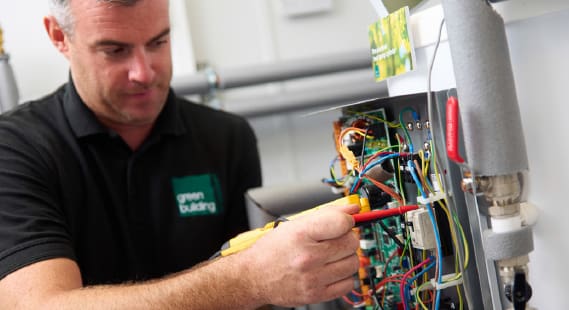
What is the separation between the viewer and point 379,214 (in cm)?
71

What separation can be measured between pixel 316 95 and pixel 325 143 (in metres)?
0.24

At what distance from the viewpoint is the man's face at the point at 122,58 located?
3.95 ft

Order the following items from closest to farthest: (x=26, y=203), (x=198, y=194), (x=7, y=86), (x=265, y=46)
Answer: (x=26, y=203)
(x=198, y=194)
(x=7, y=86)
(x=265, y=46)

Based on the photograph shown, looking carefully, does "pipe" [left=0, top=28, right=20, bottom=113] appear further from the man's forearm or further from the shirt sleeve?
the man's forearm

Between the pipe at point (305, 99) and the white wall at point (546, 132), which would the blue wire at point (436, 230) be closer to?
the white wall at point (546, 132)

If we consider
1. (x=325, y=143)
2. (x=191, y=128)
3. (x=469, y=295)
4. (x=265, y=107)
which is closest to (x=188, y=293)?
(x=469, y=295)

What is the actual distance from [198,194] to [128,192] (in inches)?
7.5

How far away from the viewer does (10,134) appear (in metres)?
1.22

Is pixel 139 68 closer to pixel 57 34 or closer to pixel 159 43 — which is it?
pixel 159 43

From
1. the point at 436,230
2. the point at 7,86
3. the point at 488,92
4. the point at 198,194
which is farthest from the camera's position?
the point at 7,86

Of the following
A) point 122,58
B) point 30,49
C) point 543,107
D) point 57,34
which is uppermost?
point 30,49

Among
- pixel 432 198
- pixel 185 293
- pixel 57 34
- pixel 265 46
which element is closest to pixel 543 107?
pixel 432 198

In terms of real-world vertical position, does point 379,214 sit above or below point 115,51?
below

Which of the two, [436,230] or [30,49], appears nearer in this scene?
[436,230]
